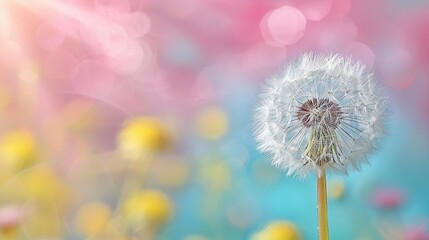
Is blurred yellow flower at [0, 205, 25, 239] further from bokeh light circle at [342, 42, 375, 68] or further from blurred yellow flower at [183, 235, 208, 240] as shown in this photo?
bokeh light circle at [342, 42, 375, 68]

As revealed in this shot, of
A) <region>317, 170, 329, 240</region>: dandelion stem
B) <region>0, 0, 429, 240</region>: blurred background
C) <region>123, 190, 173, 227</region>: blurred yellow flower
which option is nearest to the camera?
<region>317, 170, 329, 240</region>: dandelion stem

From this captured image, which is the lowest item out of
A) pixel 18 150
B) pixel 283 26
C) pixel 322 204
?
pixel 322 204

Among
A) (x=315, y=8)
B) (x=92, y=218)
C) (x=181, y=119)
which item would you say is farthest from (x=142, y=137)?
(x=315, y=8)

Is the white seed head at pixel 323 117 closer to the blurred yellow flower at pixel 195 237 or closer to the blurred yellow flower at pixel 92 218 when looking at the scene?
the blurred yellow flower at pixel 195 237

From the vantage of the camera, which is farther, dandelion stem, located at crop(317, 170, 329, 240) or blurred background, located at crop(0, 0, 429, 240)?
blurred background, located at crop(0, 0, 429, 240)

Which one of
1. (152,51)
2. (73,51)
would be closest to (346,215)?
(152,51)

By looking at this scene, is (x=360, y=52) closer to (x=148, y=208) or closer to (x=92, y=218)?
(x=148, y=208)

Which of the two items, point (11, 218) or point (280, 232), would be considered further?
point (11, 218)

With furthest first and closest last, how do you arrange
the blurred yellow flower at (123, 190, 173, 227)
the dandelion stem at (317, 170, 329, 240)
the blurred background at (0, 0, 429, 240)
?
the blurred yellow flower at (123, 190, 173, 227)
the blurred background at (0, 0, 429, 240)
the dandelion stem at (317, 170, 329, 240)

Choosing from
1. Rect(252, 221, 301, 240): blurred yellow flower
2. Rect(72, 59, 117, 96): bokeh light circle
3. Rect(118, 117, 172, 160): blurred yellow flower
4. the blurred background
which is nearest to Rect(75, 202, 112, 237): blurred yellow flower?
the blurred background
